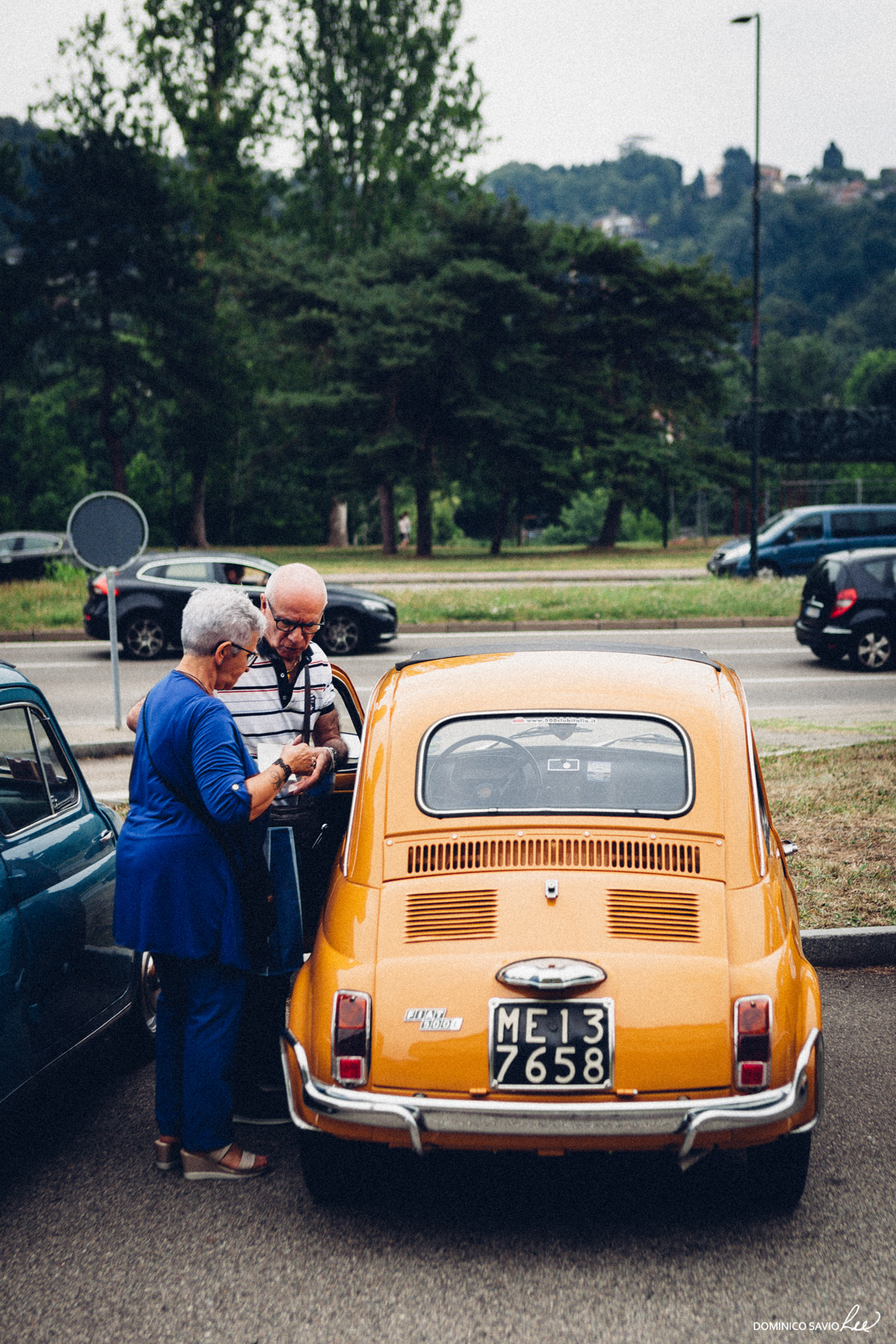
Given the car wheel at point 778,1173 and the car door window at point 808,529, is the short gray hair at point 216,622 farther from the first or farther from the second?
the car door window at point 808,529

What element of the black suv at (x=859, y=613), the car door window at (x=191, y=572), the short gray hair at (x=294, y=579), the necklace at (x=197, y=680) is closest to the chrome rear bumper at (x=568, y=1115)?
the necklace at (x=197, y=680)

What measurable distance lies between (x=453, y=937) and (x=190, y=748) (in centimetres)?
92

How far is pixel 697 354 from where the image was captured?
46.0 meters

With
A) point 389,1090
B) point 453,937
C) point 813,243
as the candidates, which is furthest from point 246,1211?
point 813,243

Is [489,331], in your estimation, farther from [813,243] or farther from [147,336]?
[813,243]

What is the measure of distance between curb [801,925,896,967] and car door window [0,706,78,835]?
3290 millimetres

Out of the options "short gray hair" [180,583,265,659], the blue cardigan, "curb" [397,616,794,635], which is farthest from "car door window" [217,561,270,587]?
the blue cardigan

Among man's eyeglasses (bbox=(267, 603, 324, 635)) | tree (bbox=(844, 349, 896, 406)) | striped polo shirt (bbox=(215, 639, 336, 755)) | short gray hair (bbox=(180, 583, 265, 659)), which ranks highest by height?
tree (bbox=(844, 349, 896, 406))

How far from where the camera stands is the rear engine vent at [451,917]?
3.46 meters

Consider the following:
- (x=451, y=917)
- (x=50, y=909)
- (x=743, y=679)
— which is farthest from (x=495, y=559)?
(x=451, y=917)

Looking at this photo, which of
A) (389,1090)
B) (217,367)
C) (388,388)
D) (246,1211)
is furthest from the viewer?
(217,367)

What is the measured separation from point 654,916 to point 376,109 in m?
47.1

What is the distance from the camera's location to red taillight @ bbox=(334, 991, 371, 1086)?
333 centimetres

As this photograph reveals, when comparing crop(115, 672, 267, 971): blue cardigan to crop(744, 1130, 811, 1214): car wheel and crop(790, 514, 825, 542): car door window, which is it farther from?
crop(790, 514, 825, 542): car door window
